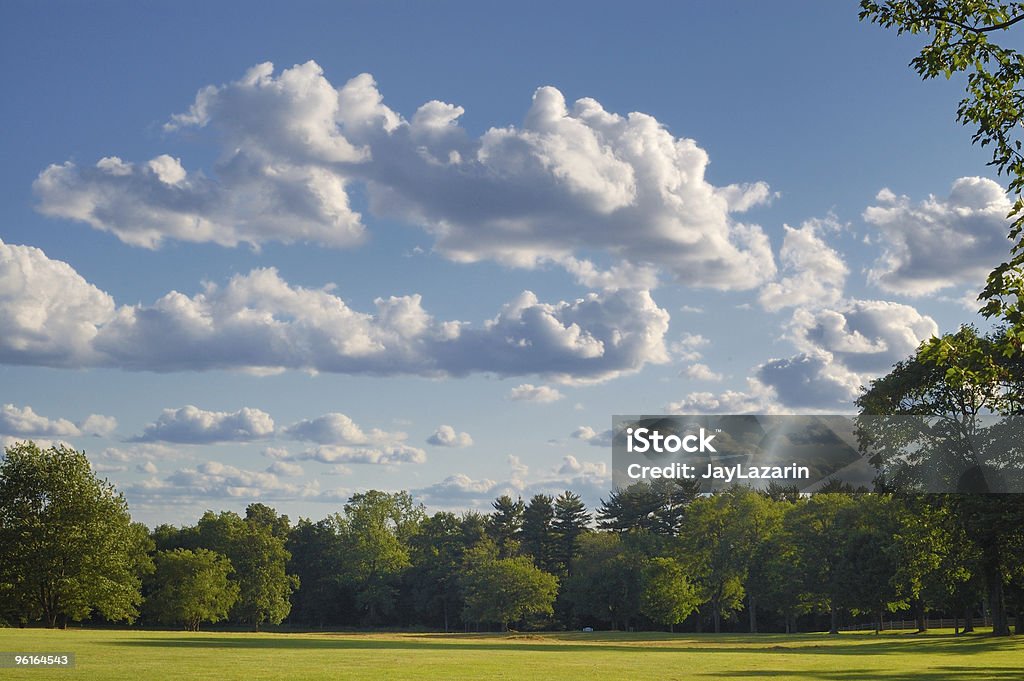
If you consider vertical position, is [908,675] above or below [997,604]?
below

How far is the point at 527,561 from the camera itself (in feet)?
387

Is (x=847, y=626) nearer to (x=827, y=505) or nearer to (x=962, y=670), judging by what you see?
(x=827, y=505)

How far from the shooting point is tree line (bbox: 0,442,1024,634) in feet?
229

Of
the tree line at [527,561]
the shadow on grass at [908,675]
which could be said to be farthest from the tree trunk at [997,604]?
the shadow on grass at [908,675]

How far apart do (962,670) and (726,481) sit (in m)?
Result: 89.0

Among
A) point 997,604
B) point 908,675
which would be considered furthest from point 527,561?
point 908,675

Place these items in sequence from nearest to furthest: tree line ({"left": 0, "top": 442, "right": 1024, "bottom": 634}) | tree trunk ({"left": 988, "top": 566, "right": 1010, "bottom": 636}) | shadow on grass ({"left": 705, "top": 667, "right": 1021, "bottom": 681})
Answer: shadow on grass ({"left": 705, "top": 667, "right": 1021, "bottom": 681}) < tree trunk ({"left": 988, "top": 566, "right": 1010, "bottom": 636}) < tree line ({"left": 0, "top": 442, "right": 1024, "bottom": 634})

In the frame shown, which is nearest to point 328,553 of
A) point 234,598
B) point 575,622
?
point 234,598

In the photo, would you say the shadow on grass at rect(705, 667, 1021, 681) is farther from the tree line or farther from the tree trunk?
the tree trunk

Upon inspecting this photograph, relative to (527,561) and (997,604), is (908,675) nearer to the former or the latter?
(997,604)

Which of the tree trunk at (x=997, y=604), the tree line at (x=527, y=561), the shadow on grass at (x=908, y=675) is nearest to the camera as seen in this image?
the shadow on grass at (x=908, y=675)

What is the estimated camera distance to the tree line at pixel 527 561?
229 feet

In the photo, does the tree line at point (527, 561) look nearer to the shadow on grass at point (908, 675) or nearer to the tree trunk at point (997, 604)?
the tree trunk at point (997, 604)

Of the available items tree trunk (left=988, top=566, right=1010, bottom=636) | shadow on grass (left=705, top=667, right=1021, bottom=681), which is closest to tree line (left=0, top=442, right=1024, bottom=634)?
tree trunk (left=988, top=566, right=1010, bottom=636)
